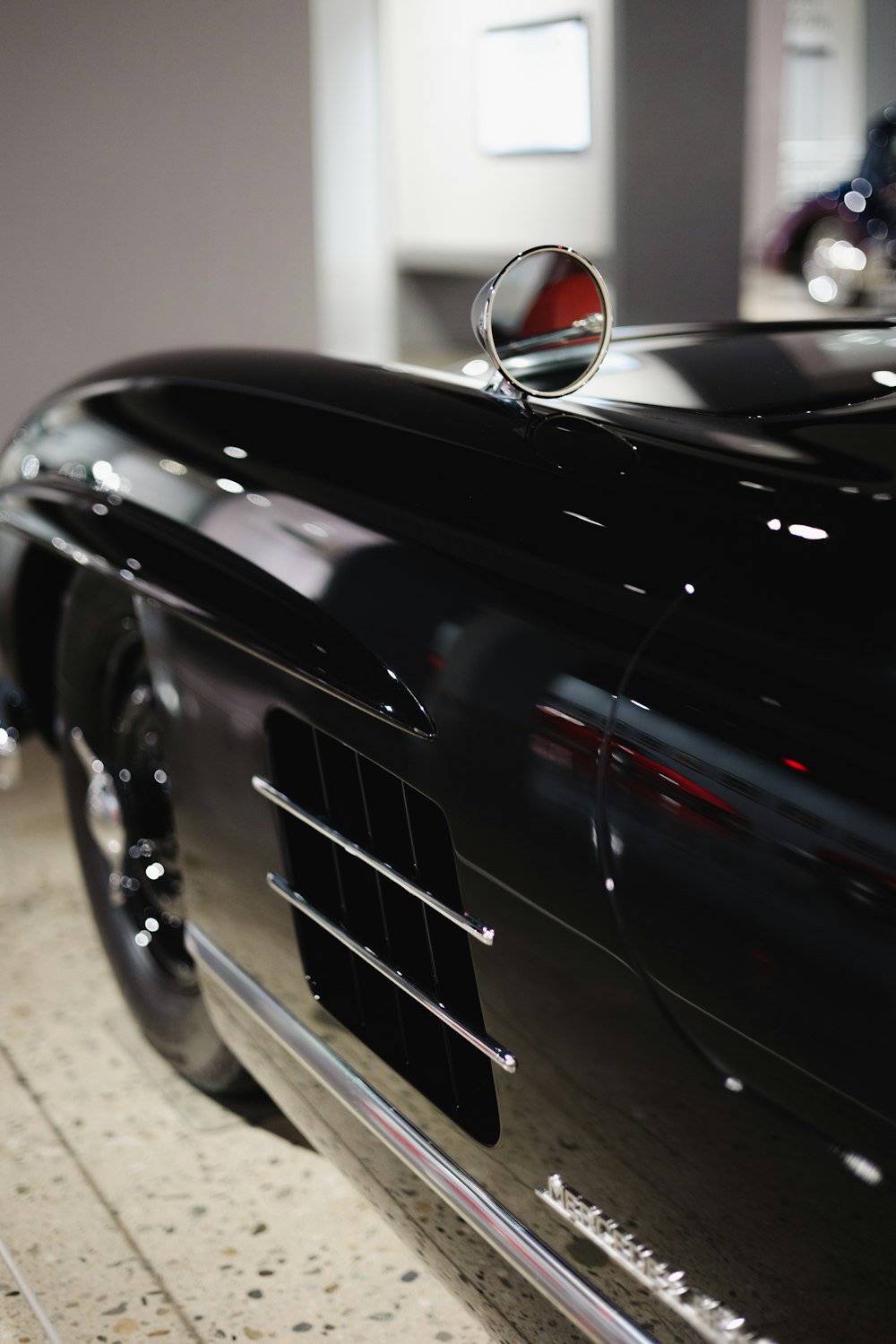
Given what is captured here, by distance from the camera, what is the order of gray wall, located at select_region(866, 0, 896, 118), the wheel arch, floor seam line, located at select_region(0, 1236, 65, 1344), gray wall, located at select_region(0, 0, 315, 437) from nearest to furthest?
1. floor seam line, located at select_region(0, 1236, 65, 1344)
2. the wheel arch
3. gray wall, located at select_region(0, 0, 315, 437)
4. gray wall, located at select_region(866, 0, 896, 118)

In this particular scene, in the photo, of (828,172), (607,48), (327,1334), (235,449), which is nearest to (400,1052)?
(327,1334)

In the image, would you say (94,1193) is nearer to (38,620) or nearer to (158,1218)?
(158,1218)

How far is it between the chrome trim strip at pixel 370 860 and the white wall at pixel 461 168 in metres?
5.16

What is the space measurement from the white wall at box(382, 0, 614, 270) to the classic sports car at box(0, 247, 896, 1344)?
4883 millimetres

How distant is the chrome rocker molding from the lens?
936 mm

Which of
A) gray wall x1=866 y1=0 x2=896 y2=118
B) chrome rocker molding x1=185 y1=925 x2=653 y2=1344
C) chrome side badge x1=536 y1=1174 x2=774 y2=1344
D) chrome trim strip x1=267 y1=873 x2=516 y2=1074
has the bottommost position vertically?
chrome rocker molding x1=185 y1=925 x2=653 y2=1344

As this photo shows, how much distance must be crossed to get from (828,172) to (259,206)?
44.0 ft

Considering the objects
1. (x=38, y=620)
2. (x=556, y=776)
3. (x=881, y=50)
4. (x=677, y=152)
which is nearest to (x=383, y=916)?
(x=556, y=776)

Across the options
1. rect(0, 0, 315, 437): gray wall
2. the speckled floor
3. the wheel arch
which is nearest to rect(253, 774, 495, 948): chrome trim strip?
the speckled floor

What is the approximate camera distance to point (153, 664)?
149 cm

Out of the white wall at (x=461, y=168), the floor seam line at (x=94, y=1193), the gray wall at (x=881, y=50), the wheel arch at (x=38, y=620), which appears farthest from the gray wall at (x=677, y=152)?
the gray wall at (x=881, y=50)

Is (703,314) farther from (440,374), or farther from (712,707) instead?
(712,707)

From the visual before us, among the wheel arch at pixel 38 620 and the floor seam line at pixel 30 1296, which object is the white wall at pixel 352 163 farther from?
the floor seam line at pixel 30 1296

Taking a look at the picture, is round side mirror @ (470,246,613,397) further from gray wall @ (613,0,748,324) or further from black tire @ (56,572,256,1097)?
gray wall @ (613,0,748,324)
